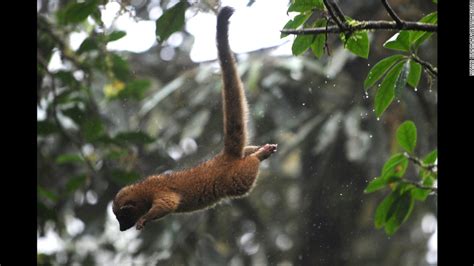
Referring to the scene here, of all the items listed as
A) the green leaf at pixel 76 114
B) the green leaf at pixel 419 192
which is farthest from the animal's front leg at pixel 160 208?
the green leaf at pixel 76 114

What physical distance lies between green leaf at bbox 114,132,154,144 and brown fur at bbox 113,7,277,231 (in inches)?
13.5

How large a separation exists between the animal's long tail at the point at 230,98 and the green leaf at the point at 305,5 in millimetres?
97

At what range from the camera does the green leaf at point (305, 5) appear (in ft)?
3.43

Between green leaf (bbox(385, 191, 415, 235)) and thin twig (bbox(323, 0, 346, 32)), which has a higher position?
thin twig (bbox(323, 0, 346, 32))

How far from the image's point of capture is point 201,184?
103 centimetres

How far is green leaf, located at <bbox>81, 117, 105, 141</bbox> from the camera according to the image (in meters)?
1.58

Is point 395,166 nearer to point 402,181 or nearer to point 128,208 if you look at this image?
point 402,181

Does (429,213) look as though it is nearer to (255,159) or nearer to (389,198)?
(389,198)

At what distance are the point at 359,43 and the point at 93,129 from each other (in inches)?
29.2

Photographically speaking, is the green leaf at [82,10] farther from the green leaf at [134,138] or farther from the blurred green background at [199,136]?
the green leaf at [134,138]

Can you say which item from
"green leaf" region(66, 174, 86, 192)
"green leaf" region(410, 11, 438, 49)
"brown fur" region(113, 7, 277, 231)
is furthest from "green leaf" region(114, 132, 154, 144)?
"green leaf" region(410, 11, 438, 49)

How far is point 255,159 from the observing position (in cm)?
104

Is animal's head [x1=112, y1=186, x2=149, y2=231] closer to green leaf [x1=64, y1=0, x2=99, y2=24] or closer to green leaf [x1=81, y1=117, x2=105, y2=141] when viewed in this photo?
green leaf [x1=64, y1=0, x2=99, y2=24]

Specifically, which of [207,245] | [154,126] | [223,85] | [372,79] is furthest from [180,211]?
[207,245]
